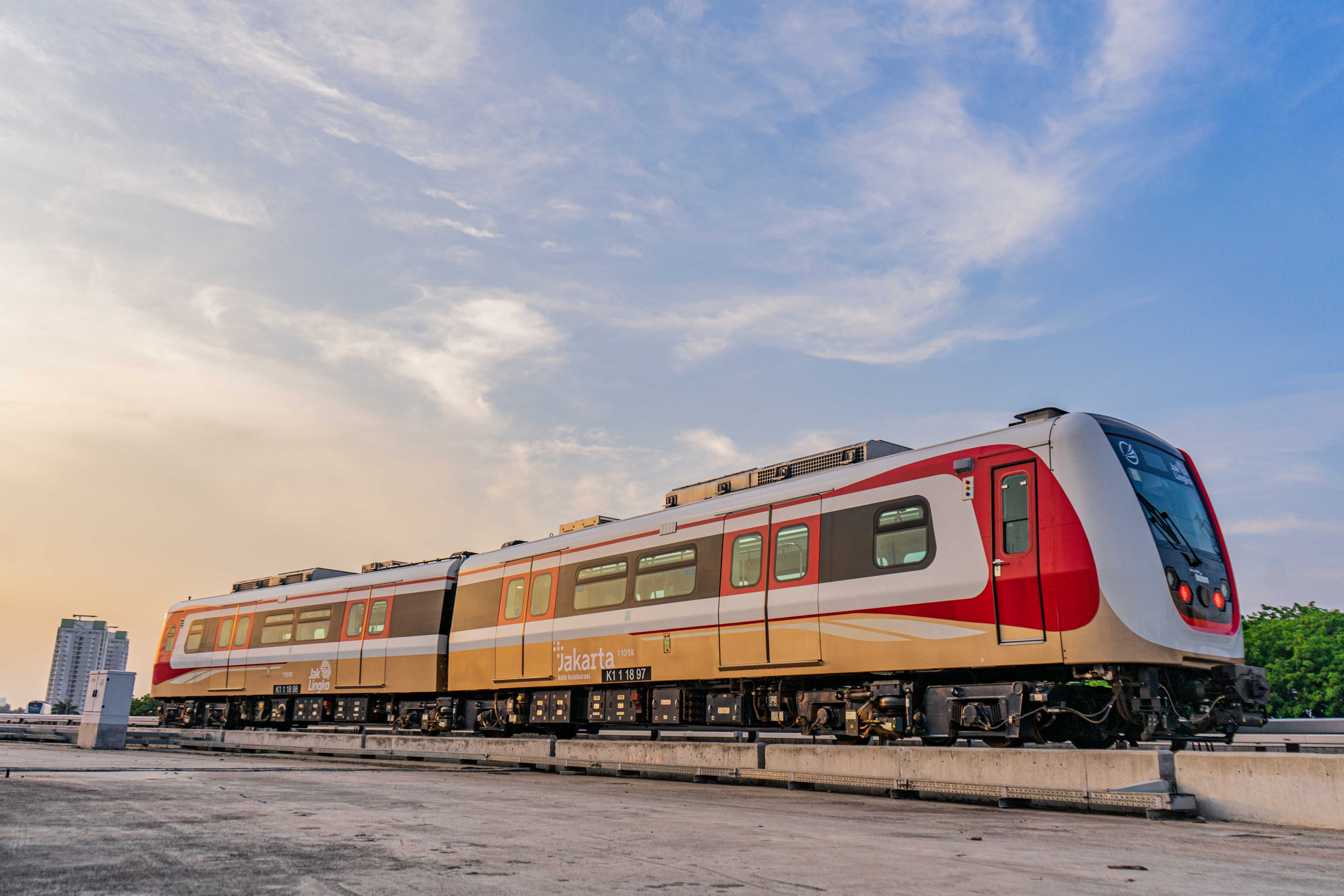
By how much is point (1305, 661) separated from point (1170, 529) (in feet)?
165

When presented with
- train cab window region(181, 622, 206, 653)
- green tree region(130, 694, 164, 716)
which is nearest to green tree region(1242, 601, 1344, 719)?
train cab window region(181, 622, 206, 653)

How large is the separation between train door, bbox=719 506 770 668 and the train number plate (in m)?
1.72

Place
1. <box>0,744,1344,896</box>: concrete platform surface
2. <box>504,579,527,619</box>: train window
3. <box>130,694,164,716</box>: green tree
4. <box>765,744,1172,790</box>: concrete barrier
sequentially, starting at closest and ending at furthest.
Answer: <box>0,744,1344,896</box>: concrete platform surface, <box>765,744,1172,790</box>: concrete barrier, <box>504,579,527,619</box>: train window, <box>130,694,164,716</box>: green tree

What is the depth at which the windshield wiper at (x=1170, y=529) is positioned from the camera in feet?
Answer: 33.8

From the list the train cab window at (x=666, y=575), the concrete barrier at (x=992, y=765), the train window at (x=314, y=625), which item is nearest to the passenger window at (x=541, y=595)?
the train cab window at (x=666, y=575)

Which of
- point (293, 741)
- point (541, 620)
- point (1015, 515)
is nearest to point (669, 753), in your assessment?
point (541, 620)

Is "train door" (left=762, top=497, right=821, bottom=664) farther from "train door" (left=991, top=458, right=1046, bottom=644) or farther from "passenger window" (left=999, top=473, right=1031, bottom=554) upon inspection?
"passenger window" (left=999, top=473, right=1031, bottom=554)

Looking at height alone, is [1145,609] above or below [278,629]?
below

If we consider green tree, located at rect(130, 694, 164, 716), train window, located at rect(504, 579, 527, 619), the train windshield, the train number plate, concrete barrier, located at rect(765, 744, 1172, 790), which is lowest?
green tree, located at rect(130, 694, 164, 716)

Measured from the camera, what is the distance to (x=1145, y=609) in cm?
964

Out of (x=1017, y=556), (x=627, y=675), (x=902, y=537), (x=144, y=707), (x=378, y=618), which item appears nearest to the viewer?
(x=1017, y=556)

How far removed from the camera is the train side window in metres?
25.8

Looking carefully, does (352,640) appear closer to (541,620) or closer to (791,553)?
(541,620)

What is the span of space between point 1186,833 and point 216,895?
6.78m
